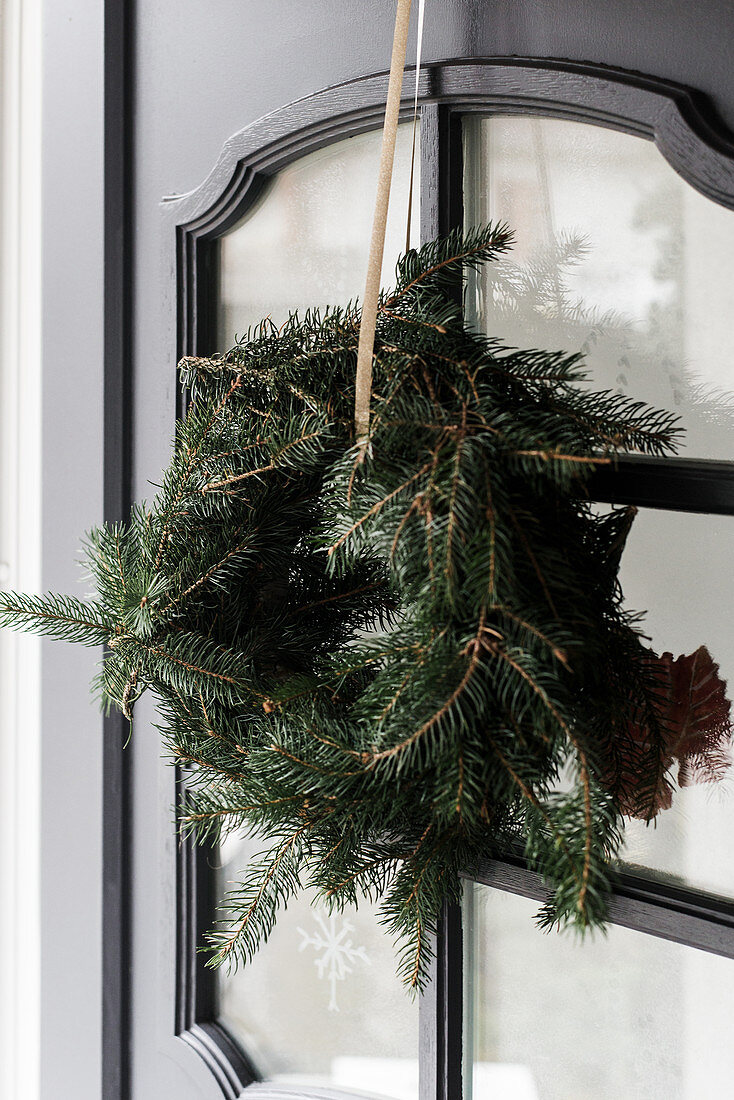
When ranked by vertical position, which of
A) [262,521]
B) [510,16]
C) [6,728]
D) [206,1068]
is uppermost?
[510,16]

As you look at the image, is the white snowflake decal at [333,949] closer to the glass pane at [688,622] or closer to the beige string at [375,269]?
the glass pane at [688,622]

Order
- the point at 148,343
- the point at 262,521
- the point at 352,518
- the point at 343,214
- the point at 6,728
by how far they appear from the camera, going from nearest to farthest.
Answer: the point at 352,518 → the point at 262,521 → the point at 343,214 → the point at 148,343 → the point at 6,728

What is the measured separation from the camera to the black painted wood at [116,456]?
2.72 ft

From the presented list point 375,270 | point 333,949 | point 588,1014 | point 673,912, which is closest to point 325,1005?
point 333,949

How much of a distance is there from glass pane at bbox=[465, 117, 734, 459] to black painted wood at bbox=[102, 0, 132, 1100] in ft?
1.19

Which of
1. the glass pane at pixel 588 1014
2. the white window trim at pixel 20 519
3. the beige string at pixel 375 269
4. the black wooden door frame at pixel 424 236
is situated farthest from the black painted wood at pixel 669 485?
the white window trim at pixel 20 519

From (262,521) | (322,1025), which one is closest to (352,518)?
(262,521)

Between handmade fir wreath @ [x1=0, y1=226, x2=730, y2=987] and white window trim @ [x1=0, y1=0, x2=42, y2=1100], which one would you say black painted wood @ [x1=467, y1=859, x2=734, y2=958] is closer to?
handmade fir wreath @ [x1=0, y1=226, x2=730, y2=987]

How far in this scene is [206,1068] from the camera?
817 mm

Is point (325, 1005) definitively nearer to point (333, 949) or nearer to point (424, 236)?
point (333, 949)

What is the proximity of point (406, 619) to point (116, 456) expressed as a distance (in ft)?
1.60

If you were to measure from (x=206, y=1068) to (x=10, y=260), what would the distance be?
79cm

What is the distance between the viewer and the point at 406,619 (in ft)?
1.52

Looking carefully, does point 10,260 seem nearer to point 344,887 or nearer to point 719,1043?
point 344,887
